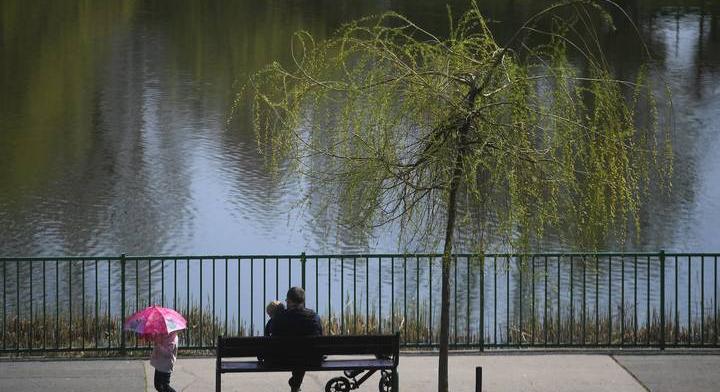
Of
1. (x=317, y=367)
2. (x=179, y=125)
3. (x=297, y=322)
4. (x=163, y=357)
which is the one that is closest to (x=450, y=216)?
(x=297, y=322)

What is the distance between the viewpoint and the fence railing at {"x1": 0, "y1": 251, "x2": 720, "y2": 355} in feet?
50.2

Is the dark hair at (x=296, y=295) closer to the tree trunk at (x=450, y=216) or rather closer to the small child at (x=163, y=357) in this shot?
the small child at (x=163, y=357)

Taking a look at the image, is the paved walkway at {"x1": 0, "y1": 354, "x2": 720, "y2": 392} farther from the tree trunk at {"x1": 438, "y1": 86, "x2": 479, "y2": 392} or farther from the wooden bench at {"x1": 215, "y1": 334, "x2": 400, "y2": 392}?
the tree trunk at {"x1": 438, "y1": 86, "x2": 479, "y2": 392}

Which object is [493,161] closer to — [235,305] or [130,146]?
[235,305]

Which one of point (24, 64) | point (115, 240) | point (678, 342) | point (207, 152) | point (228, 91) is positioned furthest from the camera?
point (24, 64)

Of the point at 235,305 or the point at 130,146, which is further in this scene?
the point at 130,146

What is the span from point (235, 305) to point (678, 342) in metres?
7.97

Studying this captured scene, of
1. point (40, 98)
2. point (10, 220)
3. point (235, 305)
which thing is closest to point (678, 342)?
point (235, 305)

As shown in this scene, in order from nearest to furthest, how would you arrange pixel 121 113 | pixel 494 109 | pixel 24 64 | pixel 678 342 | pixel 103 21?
pixel 494 109, pixel 678 342, pixel 121 113, pixel 24 64, pixel 103 21

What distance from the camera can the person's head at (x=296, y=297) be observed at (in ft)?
38.7

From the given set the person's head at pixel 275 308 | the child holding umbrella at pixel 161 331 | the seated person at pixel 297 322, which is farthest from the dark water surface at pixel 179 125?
the child holding umbrella at pixel 161 331

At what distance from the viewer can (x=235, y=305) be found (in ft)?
68.9

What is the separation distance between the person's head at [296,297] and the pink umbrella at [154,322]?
0.98 m

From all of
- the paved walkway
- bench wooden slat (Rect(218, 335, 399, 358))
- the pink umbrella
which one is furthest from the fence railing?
the pink umbrella
